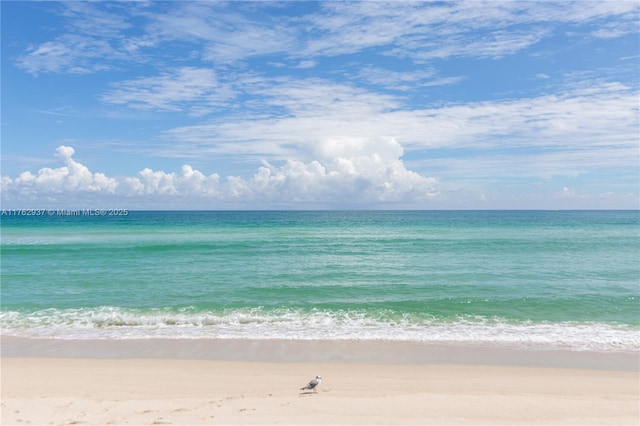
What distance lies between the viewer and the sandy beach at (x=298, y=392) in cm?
757

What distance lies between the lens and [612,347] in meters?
12.0

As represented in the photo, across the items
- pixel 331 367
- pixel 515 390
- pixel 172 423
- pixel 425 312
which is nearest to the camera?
pixel 172 423

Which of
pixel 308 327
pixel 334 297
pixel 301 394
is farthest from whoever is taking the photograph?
pixel 334 297

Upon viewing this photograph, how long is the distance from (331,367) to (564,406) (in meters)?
5.13

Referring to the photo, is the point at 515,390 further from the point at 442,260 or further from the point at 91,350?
the point at 442,260

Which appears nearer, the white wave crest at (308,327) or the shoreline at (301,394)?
the shoreline at (301,394)

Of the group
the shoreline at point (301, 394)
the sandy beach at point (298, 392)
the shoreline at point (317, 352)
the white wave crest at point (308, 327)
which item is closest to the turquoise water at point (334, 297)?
the white wave crest at point (308, 327)

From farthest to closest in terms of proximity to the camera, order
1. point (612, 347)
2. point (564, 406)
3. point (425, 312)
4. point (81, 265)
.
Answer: point (81, 265)
point (425, 312)
point (612, 347)
point (564, 406)

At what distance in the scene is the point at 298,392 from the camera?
878 centimetres

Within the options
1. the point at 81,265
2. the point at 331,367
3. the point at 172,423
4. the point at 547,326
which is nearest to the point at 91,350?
the point at 172,423

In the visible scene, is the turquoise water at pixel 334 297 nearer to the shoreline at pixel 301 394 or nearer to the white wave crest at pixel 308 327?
the white wave crest at pixel 308 327

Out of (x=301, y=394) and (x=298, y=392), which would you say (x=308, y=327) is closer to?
(x=298, y=392)

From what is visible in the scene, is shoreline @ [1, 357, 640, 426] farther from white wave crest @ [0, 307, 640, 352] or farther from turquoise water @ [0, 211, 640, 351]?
turquoise water @ [0, 211, 640, 351]

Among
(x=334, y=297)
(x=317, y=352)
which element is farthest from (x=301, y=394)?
(x=334, y=297)
